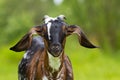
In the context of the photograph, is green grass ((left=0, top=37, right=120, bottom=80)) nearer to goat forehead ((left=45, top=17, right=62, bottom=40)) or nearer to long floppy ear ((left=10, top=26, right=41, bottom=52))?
long floppy ear ((left=10, top=26, right=41, bottom=52))

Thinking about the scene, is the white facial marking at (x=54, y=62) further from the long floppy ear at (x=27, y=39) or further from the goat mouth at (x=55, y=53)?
the long floppy ear at (x=27, y=39)

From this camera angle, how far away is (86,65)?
29328 mm

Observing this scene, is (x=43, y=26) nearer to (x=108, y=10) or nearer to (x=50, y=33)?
(x=50, y=33)

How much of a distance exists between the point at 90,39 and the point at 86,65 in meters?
12.2

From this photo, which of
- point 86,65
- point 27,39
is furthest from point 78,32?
point 86,65

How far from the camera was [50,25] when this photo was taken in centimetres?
941

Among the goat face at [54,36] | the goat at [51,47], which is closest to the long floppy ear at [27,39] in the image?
the goat at [51,47]

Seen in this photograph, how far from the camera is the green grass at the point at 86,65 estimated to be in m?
23.7

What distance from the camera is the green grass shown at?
23.7 metres

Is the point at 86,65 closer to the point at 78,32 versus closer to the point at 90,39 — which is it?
the point at 90,39

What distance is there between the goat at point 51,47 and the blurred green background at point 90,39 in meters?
11.3

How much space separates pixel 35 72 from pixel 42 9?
60.8 m

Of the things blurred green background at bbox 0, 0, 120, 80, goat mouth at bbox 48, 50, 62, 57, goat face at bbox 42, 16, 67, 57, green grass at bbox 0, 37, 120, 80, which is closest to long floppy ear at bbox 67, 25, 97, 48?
goat face at bbox 42, 16, 67, 57

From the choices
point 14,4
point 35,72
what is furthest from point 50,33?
point 14,4
